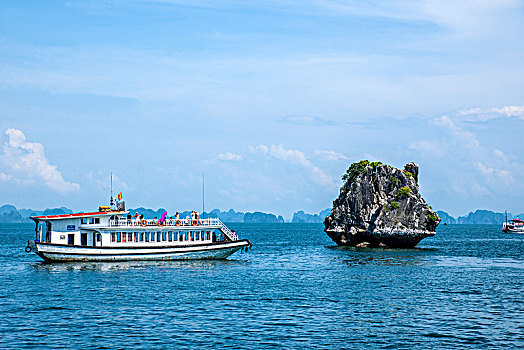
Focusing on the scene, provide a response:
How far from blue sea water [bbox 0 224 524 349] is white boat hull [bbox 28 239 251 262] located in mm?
1221

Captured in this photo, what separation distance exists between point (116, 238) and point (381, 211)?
43.6 meters

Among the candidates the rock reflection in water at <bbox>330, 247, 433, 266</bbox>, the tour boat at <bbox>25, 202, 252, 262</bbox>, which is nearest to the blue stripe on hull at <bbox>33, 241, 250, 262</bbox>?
the tour boat at <bbox>25, 202, 252, 262</bbox>

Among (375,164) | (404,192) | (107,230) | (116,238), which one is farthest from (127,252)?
(375,164)

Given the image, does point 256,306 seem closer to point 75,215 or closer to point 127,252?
point 127,252

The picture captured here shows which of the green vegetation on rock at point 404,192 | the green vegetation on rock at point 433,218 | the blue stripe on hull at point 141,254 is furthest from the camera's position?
the green vegetation on rock at point 404,192

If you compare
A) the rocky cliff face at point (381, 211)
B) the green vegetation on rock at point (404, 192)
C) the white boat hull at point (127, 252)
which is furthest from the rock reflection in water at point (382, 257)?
the white boat hull at point (127, 252)

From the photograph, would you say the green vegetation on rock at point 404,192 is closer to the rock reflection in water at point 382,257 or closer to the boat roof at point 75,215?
the rock reflection in water at point 382,257

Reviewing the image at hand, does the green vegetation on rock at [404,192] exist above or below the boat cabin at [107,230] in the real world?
above

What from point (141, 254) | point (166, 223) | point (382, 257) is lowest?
point (382, 257)

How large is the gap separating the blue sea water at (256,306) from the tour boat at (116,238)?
5.04ft

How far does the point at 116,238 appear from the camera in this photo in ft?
202

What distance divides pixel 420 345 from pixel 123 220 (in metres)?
40.6

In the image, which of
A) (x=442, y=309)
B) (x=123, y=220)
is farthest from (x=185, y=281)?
(x=442, y=309)

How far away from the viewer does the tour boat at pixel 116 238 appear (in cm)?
5962
